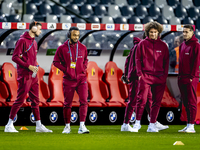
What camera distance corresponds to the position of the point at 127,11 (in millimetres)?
16938

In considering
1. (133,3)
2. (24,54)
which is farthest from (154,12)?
(24,54)

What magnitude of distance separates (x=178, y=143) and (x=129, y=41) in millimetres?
6416

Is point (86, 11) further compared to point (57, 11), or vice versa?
point (86, 11)

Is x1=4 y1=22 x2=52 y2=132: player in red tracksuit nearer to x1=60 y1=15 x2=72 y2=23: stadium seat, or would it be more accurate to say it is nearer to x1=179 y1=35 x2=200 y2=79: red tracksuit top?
x1=179 y1=35 x2=200 y2=79: red tracksuit top

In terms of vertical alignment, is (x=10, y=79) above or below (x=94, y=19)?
below

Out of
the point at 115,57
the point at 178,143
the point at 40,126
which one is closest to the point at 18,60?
the point at 40,126

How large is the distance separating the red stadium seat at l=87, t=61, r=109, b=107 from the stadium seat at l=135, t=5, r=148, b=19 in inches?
250

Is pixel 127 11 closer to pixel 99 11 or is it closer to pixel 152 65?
pixel 99 11

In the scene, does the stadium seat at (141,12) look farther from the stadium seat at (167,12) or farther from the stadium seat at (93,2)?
the stadium seat at (93,2)

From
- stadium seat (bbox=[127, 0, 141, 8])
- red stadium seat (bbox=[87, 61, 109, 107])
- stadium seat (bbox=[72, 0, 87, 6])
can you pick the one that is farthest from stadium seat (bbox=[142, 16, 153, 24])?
red stadium seat (bbox=[87, 61, 109, 107])

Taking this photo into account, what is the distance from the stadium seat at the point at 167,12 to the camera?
1741cm

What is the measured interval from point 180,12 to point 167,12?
1.79ft

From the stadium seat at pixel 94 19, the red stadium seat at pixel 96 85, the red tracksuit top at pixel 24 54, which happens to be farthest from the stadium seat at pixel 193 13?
the red tracksuit top at pixel 24 54

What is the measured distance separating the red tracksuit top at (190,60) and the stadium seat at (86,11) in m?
8.86
